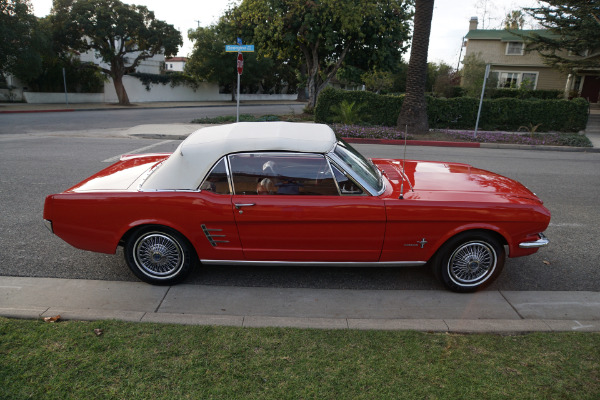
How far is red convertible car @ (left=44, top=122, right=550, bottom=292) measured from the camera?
371 cm

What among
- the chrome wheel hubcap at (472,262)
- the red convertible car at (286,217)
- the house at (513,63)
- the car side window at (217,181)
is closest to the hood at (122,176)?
the red convertible car at (286,217)

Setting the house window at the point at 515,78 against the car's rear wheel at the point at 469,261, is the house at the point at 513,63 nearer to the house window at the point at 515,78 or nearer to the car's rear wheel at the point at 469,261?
the house window at the point at 515,78

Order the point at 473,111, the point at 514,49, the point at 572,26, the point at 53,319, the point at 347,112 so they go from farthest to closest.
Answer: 1. the point at 514,49
2. the point at 572,26
3. the point at 473,111
4. the point at 347,112
5. the point at 53,319

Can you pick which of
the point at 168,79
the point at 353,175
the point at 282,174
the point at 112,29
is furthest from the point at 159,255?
the point at 168,79

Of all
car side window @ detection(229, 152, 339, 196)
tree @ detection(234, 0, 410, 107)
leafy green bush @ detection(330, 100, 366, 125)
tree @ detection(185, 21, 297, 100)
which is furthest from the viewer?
tree @ detection(185, 21, 297, 100)

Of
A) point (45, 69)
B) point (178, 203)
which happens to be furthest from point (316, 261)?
point (45, 69)

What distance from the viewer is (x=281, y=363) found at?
278cm

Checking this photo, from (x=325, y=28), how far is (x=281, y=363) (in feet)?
63.5

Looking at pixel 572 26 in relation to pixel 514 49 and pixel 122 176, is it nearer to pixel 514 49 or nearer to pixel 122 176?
pixel 514 49

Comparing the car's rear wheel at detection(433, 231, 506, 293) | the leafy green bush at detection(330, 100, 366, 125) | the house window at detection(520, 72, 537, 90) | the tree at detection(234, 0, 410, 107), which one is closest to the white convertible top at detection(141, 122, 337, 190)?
the car's rear wheel at detection(433, 231, 506, 293)

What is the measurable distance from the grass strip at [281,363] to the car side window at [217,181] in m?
1.23

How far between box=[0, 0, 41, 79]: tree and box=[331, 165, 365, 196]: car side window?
96.3 ft

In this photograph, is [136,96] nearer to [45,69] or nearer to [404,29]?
[45,69]

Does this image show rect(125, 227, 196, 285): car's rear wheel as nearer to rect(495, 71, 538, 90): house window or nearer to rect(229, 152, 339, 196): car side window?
rect(229, 152, 339, 196): car side window
